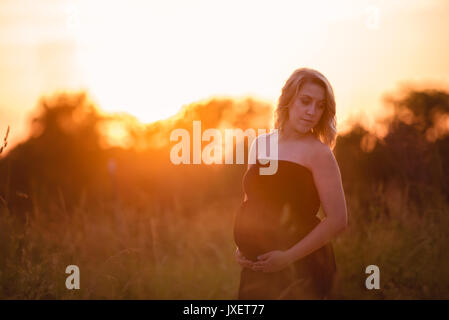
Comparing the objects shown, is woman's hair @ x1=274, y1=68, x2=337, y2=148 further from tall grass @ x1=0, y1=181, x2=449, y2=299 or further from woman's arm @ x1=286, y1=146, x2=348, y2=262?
tall grass @ x1=0, y1=181, x2=449, y2=299

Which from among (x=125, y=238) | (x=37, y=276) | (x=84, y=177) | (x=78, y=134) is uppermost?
(x=78, y=134)

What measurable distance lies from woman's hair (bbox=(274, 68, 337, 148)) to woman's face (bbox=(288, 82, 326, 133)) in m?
0.03

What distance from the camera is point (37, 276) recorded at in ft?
12.8

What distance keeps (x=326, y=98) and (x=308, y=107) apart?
12cm

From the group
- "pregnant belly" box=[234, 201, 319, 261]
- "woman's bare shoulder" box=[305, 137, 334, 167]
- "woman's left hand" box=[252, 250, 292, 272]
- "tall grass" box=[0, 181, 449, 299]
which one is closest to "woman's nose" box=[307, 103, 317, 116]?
"woman's bare shoulder" box=[305, 137, 334, 167]

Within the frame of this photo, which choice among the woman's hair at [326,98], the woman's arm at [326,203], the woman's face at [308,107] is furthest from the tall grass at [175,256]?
the woman's face at [308,107]

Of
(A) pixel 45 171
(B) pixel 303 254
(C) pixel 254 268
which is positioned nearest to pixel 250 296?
(C) pixel 254 268

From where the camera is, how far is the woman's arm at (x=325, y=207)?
2670 mm

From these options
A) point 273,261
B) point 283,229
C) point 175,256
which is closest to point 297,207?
point 283,229

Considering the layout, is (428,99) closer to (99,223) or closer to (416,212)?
(416,212)

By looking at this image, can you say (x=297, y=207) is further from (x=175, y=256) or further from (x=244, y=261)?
(x=175, y=256)

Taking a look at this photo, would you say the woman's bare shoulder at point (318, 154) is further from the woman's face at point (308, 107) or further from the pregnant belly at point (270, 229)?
the pregnant belly at point (270, 229)

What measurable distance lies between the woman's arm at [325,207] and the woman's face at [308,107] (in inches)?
8.3

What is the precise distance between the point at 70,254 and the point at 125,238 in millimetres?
1503
